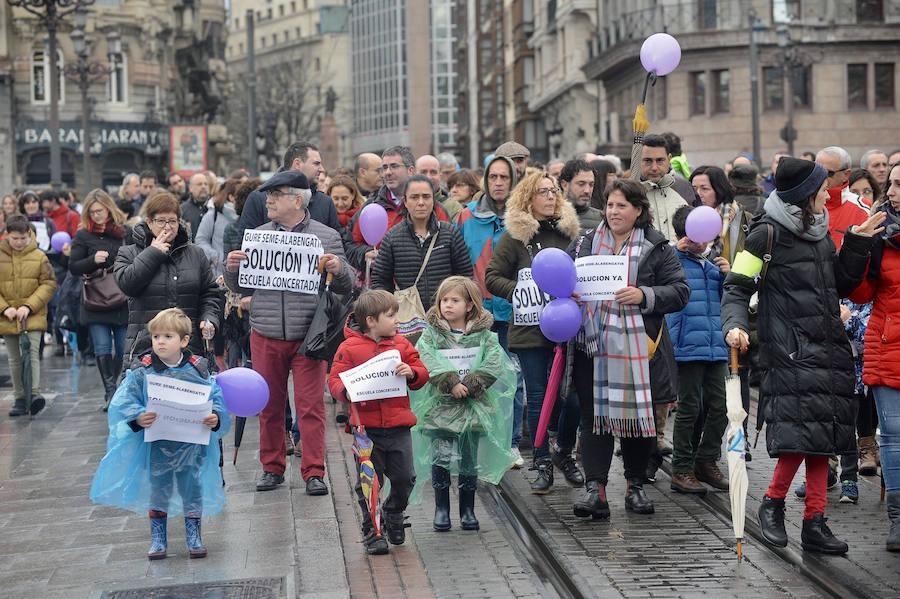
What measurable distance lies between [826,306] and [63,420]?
8.84m

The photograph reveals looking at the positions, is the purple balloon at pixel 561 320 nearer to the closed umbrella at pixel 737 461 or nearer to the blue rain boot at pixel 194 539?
the closed umbrella at pixel 737 461

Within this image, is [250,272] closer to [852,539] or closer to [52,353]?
[852,539]

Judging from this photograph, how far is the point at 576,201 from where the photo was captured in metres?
11.5

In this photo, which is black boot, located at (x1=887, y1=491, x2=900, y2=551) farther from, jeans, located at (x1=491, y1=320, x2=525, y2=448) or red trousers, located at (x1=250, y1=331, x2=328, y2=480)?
red trousers, located at (x1=250, y1=331, x2=328, y2=480)

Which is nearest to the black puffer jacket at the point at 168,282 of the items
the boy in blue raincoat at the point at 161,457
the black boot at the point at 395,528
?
the boy in blue raincoat at the point at 161,457

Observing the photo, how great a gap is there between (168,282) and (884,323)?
4.74 m

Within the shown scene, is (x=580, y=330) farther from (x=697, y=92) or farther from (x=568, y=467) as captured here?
(x=697, y=92)

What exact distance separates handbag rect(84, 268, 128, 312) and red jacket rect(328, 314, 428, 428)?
6.56 m

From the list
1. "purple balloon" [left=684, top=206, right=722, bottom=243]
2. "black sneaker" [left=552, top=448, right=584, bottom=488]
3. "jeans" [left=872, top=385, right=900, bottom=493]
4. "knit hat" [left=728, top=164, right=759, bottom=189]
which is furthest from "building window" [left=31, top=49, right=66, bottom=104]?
"jeans" [left=872, top=385, right=900, bottom=493]

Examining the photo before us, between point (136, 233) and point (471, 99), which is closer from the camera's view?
point (136, 233)

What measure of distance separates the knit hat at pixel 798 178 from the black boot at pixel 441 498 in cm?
267

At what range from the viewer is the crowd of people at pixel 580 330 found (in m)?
7.95

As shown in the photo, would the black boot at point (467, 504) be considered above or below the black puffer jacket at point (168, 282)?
below

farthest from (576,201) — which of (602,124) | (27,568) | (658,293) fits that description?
(602,124)
